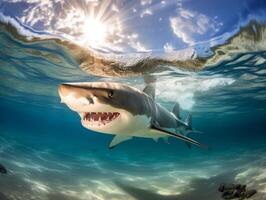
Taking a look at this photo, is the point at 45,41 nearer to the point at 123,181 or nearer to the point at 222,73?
the point at 123,181

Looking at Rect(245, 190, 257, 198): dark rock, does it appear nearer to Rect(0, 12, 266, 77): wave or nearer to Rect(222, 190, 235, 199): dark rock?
Rect(222, 190, 235, 199): dark rock

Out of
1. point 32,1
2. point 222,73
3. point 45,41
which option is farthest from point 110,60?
point 222,73

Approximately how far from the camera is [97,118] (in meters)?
4.84

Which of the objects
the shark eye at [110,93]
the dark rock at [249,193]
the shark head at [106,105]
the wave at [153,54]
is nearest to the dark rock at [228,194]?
the dark rock at [249,193]

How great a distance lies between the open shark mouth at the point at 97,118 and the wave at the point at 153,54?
7.31 metres

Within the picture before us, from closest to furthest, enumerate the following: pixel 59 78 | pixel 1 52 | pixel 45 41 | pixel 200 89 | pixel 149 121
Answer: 1. pixel 149 121
2. pixel 45 41
3. pixel 1 52
4. pixel 59 78
5. pixel 200 89

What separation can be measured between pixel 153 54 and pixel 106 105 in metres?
8.75

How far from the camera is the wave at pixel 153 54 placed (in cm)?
1124

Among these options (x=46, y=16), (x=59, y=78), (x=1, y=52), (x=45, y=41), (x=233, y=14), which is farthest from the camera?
(x=59, y=78)

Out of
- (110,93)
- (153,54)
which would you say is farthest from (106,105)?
(153,54)

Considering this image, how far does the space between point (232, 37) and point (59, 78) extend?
14.2 meters

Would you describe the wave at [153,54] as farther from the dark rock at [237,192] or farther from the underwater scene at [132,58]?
the dark rock at [237,192]

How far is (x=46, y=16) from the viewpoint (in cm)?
1023

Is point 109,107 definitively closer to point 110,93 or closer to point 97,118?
point 110,93
